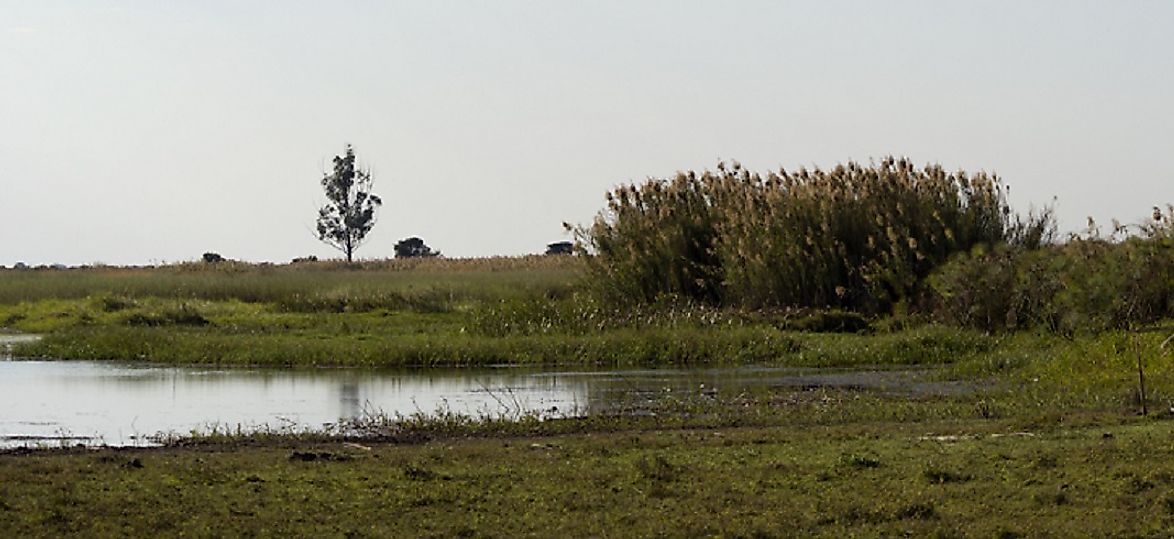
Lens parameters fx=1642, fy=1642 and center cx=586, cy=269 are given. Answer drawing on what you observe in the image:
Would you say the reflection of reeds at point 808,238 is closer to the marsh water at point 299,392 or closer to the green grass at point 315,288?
the green grass at point 315,288

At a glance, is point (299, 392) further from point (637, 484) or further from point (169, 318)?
point (169, 318)

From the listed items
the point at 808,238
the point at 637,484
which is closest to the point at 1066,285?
the point at 808,238

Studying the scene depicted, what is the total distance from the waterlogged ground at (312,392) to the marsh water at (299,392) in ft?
0.05

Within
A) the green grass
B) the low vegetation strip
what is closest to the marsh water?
the low vegetation strip

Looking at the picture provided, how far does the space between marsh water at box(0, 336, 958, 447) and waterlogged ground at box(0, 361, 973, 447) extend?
16mm

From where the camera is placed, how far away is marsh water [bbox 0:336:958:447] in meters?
18.4

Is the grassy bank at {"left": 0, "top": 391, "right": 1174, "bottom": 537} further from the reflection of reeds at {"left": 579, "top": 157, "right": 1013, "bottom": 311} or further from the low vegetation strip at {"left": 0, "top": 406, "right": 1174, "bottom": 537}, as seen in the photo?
the reflection of reeds at {"left": 579, "top": 157, "right": 1013, "bottom": 311}

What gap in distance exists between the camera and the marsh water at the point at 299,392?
60.4ft

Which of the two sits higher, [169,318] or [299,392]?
[169,318]

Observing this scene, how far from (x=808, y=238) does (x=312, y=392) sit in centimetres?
1477

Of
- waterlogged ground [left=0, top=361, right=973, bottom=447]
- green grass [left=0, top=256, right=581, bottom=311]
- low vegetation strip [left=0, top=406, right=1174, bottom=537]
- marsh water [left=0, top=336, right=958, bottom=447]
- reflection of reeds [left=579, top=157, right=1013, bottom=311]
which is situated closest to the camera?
low vegetation strip [left=0, top=406, right=1174, bottom=537]

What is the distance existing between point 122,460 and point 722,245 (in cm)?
2401

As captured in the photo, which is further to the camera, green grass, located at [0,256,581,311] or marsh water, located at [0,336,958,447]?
green grass, located at [0,256,581,311]

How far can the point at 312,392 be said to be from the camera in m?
22.8
